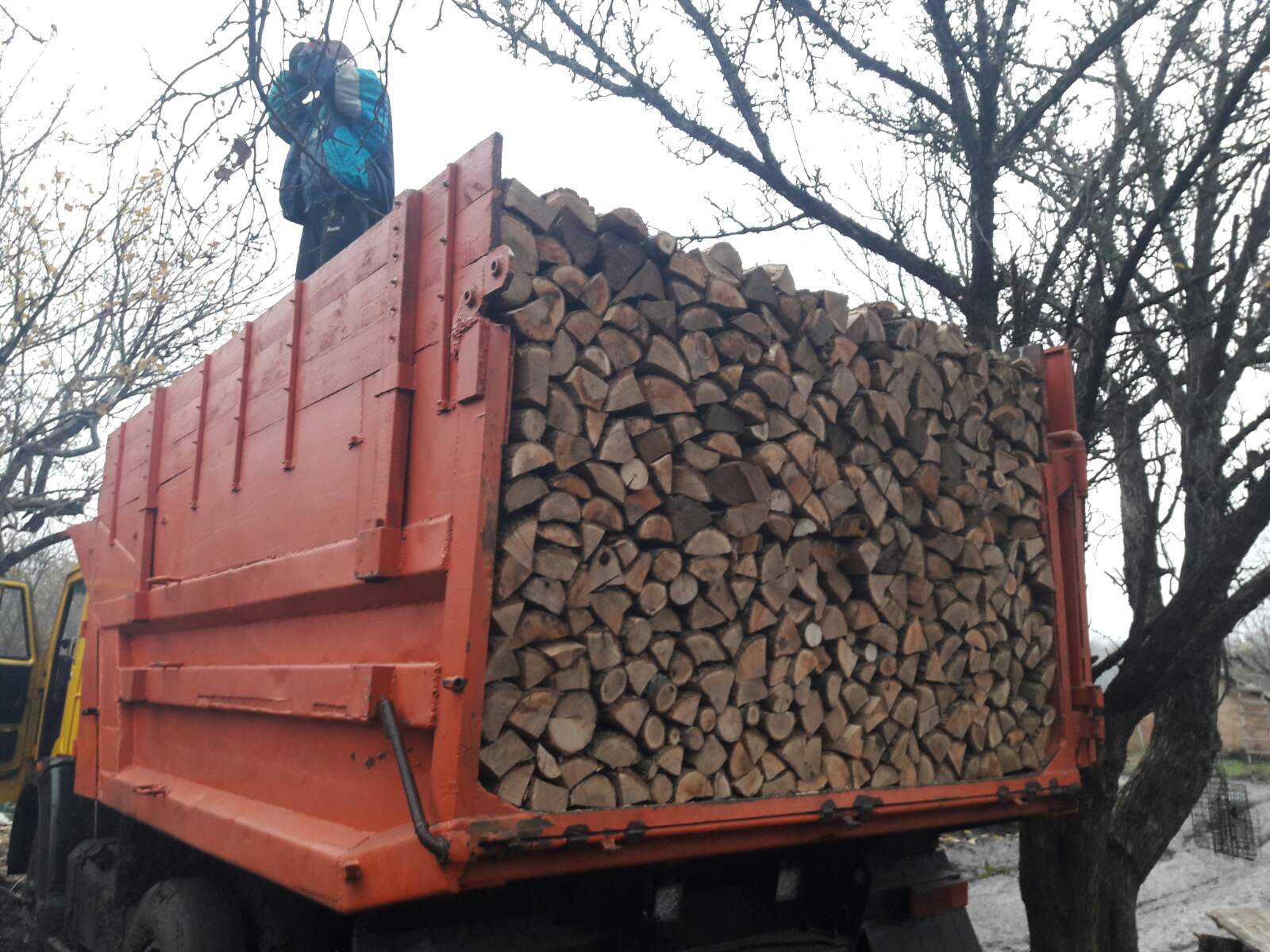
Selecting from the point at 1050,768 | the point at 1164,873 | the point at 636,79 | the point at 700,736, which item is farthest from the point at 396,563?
the point at 1164,873

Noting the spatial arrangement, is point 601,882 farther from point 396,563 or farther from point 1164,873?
point 1164,873

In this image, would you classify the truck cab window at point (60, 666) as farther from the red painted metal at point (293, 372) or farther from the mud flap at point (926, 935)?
the mud flap at point (926, 935)

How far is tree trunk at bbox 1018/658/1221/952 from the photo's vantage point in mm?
5066

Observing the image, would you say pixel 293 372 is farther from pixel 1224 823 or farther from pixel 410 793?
pixel 1224 823

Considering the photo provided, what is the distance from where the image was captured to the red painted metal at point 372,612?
2566 mm

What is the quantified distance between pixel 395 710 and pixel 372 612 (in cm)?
36

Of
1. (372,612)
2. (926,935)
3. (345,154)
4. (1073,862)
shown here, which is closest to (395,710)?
(372,612)

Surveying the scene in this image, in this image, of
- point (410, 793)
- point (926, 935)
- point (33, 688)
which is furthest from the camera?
point (33, 688)

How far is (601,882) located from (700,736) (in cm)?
51

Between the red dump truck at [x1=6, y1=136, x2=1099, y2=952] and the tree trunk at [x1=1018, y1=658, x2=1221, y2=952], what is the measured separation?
4.03 feet

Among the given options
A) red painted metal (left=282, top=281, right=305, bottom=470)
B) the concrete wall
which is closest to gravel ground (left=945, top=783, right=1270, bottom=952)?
red painted metal (left=282, top=281, right=305, bottom=470)

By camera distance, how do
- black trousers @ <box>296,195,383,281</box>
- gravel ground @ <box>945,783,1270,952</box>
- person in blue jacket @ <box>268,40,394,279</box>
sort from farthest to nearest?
gravel ground @ <box>945,783,1270,952</box> → black trousers @ <box>296,195,383,281</box> → person in blue jacket @ <box>268,40,394,279</box>

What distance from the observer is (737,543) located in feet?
10.2

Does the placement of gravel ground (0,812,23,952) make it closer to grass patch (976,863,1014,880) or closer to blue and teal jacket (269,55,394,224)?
blue and teal jacket (269,55,394,224)
